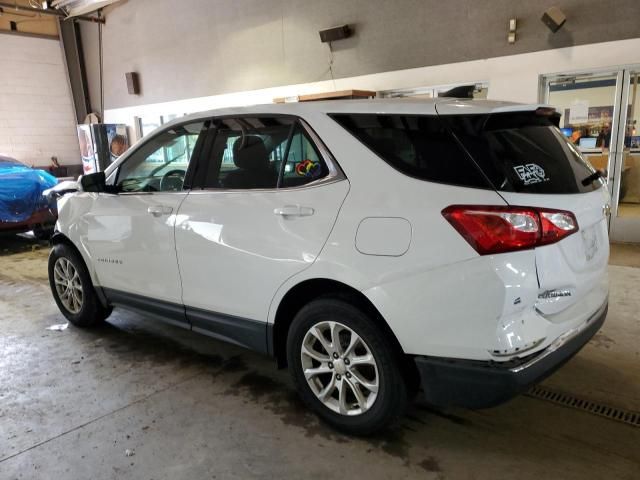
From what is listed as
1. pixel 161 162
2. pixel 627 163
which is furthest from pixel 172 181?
pixel 627 163

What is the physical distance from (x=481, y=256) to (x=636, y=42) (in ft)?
17.8

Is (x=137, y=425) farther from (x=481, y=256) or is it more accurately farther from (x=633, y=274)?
(x=633, y=274)

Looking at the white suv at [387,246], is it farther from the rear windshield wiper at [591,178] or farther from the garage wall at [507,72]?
the garage wall at [507,72]

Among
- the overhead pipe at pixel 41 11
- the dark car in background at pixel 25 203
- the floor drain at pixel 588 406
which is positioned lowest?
the floor drain at pixel 588 406

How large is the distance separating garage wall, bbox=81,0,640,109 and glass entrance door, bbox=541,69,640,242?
54cm

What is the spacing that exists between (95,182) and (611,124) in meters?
6.04

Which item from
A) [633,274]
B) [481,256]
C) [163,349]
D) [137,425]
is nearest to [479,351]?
[481,256]

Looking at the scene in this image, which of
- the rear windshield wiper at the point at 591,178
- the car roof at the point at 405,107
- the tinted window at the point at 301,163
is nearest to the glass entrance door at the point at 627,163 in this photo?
the rear windshield wiper at the point at 591,178

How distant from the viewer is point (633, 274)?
482 cm

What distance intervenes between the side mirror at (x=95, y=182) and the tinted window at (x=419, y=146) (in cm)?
200

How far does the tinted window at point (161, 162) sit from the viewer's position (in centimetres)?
293

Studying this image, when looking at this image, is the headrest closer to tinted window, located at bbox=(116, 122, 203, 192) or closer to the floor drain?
tinted window, located at bbox=(116, 122, 203, 192)

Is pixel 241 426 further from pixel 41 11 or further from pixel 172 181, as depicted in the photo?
pixel 41 11

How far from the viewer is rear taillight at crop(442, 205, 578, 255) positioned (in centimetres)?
176
